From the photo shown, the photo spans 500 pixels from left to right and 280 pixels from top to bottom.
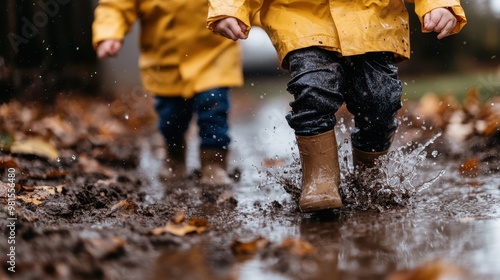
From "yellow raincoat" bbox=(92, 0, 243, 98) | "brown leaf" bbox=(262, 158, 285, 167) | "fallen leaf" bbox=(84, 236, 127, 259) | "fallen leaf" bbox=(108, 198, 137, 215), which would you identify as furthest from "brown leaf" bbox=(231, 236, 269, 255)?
"brown leaf" bbox=(262, 158, 285, 167)

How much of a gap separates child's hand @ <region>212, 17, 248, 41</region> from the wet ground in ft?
2.48

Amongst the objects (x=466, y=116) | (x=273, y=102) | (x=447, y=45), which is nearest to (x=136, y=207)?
(x=466, y=116)

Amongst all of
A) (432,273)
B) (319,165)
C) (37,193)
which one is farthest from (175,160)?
(432,273)

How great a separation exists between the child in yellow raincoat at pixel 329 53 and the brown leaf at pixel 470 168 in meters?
0.93

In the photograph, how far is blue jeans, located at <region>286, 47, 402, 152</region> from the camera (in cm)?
306

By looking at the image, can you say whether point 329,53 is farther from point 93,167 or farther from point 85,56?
point 85,56

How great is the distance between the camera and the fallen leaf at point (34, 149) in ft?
15.5

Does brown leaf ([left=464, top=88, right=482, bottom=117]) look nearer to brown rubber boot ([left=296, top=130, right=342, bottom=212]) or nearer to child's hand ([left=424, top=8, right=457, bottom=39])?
child's hand ([left=424, top=8, right=457, bottom=39])

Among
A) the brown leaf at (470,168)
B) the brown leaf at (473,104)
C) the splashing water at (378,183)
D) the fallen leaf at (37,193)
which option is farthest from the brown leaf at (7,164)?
the brown leaf at (473,104)

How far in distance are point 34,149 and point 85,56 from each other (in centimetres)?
643

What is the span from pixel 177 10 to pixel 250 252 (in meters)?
2.65

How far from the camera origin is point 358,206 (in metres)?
3.13

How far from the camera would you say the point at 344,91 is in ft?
10.9

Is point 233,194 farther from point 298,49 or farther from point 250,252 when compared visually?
point 250,252
